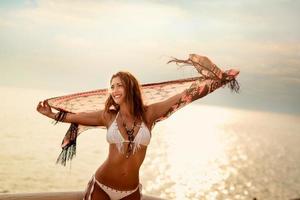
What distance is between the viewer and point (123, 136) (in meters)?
3.67

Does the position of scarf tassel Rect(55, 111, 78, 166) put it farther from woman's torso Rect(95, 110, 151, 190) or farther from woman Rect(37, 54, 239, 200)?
woman's torso Rect(95, 110, 151, 190)

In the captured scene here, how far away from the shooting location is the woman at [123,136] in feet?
12.0

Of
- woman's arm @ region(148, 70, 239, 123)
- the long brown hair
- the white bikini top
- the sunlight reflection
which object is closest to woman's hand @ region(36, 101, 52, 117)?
the long brown hair

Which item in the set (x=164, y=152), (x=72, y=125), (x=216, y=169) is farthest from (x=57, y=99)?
(x=164, y=152)

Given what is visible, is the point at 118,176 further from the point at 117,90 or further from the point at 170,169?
the point at 170,169

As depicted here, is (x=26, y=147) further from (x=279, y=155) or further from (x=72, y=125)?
(x=72, y=125)

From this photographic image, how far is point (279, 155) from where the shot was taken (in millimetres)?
107938

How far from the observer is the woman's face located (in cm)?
371

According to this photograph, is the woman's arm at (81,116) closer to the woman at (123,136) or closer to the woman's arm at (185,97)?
the woman at (123,136)

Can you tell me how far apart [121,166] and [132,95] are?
22.0 inches

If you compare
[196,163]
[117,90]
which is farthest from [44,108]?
[196,163]

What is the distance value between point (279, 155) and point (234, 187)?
47.1m

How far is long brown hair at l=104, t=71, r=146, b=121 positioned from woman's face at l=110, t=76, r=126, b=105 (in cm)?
2

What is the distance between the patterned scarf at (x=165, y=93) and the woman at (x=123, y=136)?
18cm
